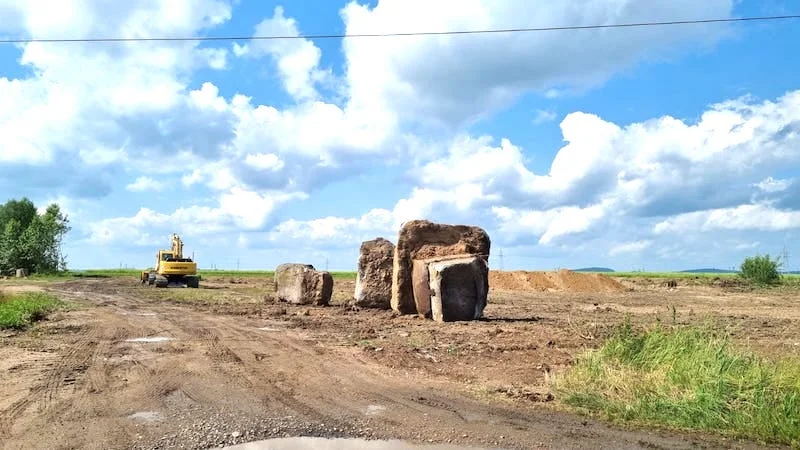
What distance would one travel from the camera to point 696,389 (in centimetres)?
762

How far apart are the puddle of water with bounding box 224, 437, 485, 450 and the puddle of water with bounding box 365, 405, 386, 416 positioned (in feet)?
3.18

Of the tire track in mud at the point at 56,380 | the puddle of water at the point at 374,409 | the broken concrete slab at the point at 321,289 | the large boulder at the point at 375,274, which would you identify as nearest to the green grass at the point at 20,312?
the tire track in mud at the point at 56,380

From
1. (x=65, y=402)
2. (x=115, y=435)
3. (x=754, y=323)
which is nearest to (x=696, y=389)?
(x=115, y=435)

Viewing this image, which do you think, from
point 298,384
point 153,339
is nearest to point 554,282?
point 153,339

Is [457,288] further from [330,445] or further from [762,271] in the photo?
[762,271]

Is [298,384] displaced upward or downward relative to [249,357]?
downward

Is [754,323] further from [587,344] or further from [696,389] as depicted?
[696,389]

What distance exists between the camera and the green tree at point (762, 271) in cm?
4912

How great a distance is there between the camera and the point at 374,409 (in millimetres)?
7684

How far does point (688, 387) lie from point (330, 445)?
448cm

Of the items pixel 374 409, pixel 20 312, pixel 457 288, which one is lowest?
pixel 374 409

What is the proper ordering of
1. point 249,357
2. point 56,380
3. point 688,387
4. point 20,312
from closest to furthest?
point 688,387 < point 56,380 < point 249,357 < point 20,312

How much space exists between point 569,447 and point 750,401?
7.91ft

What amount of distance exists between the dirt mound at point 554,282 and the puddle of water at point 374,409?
3518 cm
